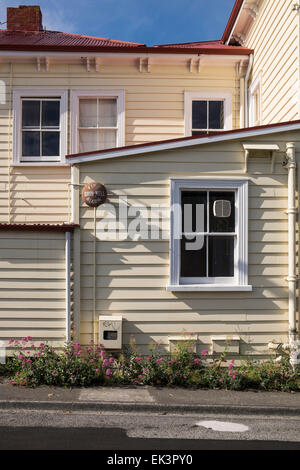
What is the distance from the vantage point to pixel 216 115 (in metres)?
10.6

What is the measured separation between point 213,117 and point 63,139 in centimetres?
325

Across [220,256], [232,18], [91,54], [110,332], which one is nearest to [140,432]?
[110,332]

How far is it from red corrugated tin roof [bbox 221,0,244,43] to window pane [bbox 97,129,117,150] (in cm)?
398

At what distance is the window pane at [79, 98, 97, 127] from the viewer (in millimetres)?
10383

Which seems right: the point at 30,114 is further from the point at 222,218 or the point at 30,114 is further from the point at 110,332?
the point at 110,332

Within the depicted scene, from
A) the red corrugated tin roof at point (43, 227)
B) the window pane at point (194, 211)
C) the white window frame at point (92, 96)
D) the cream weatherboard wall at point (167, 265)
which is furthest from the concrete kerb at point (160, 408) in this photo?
the white window frame at point (92, 96)

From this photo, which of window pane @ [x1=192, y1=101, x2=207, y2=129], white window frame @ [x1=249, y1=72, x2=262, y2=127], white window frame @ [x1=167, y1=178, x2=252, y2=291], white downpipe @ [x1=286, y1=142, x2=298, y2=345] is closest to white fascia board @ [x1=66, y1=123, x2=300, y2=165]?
white downpipe @ [x1=286, y1=142, x2=298, y2=345]

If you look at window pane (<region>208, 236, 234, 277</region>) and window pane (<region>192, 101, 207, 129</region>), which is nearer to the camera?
window pane (<region>208, 236, 234, 277</region>)

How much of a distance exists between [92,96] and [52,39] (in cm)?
223

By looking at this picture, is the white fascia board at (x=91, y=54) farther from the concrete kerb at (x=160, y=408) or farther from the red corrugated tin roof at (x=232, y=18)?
the concrete kerb at (x=160, y=408)

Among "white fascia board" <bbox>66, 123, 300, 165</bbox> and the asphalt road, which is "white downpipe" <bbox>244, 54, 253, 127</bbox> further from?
the asphalt road

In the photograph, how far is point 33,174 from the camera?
10.2 meters
